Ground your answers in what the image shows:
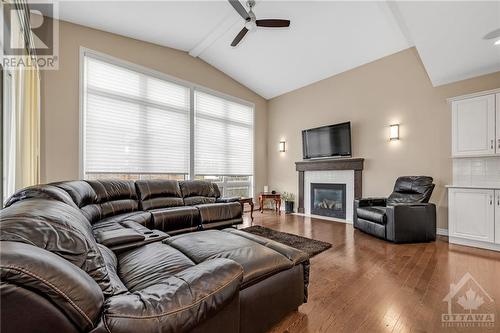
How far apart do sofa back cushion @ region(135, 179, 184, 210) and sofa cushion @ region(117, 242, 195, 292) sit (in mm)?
1801

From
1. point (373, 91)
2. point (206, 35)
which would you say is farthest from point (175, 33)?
point (373, 91)

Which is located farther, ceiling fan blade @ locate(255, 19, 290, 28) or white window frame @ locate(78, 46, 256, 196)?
white window frame @ locate(78, 46, 256, 196)

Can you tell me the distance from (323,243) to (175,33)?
4.43 meters

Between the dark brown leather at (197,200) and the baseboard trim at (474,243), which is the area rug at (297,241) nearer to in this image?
the dark brown leather at (197,200)

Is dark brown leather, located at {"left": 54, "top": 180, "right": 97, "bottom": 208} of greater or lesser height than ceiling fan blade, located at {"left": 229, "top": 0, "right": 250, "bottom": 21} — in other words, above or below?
below

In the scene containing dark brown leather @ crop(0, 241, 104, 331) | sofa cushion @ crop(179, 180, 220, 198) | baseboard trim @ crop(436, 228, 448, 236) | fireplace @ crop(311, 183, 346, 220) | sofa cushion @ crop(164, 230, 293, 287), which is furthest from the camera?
fireplace @ crop(311, 183, 346, 220)

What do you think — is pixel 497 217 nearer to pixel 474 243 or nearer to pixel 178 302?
pixel 474 243

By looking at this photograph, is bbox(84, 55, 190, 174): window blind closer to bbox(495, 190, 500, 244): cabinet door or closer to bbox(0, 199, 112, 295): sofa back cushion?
bbox(0, 199, 112, 295): sofa back cushion

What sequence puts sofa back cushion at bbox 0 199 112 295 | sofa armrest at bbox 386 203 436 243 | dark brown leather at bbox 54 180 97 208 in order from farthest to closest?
sofa armrest at bbox 386 203 436 243 < dark brown leather at bbox 54 180 97 208 < sofa back cushion at bbox 0 199 112 295

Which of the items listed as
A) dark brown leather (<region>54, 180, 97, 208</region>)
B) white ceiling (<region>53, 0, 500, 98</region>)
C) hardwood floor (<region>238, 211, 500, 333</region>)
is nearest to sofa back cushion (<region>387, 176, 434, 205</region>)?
hardwood floor (<region>238, 211, 500, 333</region>)

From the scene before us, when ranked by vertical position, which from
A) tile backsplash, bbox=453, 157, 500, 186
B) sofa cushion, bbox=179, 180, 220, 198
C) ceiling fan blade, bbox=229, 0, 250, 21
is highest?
ceiling fan blade, bbox=229, 0, 250, 21

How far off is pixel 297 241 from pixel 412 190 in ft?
7.02

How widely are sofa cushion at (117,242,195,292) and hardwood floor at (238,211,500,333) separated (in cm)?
83

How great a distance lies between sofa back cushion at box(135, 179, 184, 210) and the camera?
3510 millimetres
